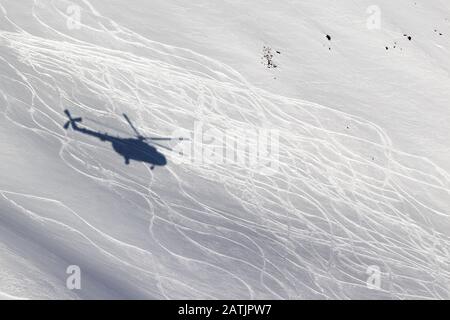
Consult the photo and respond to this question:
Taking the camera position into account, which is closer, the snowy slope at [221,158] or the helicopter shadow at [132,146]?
the snowy slope at [221,158]

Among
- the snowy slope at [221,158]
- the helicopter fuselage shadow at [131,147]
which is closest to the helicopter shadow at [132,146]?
the helicopter fuselage shadow at [131,147]

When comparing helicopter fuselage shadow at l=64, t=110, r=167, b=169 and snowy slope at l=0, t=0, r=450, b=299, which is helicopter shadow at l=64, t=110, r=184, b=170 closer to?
helicopter fuselage shadow at l=64, t=110, r=167, b=169

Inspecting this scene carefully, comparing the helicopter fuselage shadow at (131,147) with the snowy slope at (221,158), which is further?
the helicopter fuselage shadow at (131,147)

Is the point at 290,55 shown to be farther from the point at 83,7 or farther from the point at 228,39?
the point at 83,7

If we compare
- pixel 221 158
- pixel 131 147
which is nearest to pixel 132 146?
pixel 131 147

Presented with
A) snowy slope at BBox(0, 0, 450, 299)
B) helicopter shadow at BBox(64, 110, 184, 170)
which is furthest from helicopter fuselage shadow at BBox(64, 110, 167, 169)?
snowy slope at BBox(0, 0, 450, 299)

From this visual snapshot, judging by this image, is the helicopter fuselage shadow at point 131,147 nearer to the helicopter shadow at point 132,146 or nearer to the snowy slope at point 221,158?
the helicopter shadow at point 132,146
